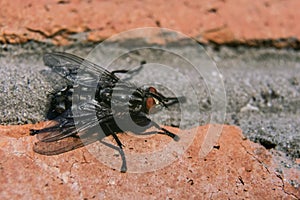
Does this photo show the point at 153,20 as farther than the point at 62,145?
Yes

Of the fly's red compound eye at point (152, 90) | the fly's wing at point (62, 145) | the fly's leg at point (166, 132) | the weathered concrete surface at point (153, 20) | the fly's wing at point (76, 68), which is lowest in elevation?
the fly's wing at point (62, 145)

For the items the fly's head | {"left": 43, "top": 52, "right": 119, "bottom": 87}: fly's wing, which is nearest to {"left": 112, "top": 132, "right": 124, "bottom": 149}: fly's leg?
the fly's head

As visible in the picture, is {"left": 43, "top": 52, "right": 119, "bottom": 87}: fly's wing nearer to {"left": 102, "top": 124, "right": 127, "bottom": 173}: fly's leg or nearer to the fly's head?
the fly's head

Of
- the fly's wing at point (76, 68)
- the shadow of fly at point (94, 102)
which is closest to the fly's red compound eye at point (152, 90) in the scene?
the shadow of fly at point (94, 102)

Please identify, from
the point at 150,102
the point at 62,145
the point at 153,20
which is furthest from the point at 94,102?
the point at 153,20

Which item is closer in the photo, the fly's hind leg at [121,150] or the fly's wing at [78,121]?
the fly's hind leg at [121,150]

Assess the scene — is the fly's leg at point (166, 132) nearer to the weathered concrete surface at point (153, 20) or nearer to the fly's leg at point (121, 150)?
the fly's leg at point (121, 150)

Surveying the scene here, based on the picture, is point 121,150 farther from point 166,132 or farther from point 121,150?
point 166,132

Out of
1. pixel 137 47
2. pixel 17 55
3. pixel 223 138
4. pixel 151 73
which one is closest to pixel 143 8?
pixel 137 47
